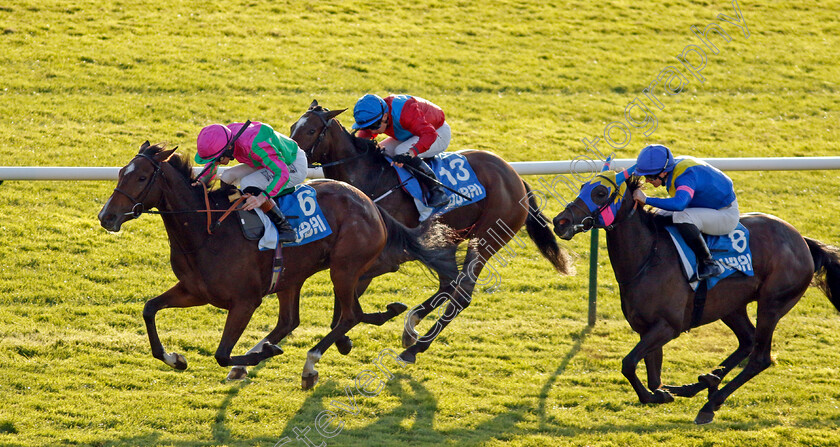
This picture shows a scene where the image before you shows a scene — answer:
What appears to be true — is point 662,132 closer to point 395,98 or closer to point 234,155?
point 395,98

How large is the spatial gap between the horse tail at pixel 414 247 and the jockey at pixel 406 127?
22.3 inches

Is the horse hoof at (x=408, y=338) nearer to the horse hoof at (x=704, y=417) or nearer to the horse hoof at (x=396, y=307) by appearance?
the horse hoof at (x=396, y=307)

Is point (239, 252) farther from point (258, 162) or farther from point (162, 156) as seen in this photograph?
point (162, 156)

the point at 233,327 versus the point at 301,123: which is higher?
the point at 301,123

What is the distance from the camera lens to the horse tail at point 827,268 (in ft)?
20.7

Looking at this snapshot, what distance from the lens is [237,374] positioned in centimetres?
626

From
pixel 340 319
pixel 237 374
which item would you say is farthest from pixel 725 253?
pixel 237 374

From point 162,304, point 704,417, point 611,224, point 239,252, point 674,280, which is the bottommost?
point 704,417

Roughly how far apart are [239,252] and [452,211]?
6.69 feet

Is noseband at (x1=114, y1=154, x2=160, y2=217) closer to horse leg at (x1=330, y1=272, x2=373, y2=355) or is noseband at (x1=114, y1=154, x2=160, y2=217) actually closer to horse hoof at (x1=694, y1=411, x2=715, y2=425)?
horse leg at (x1=330, y1=272, x2=373, y2=355)

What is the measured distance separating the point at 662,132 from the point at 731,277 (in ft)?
22.0

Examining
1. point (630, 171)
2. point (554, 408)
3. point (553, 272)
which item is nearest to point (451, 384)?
point (554, 408)

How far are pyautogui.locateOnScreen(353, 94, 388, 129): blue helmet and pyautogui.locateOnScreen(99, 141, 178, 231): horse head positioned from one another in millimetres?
1770

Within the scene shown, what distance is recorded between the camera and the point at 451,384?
21.3 ft
